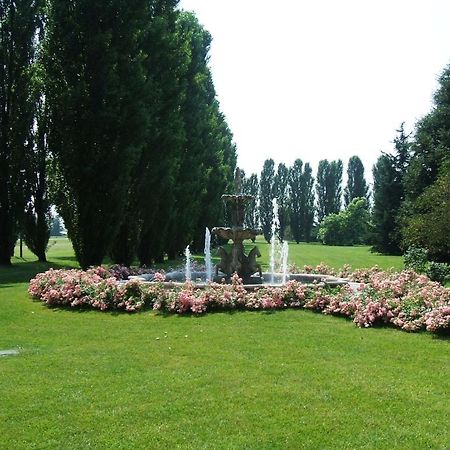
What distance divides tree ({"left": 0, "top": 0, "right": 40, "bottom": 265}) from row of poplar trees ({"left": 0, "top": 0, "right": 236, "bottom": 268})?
0.13 ft

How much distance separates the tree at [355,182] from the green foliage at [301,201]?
545 cm

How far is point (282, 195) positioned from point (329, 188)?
24.0 ft

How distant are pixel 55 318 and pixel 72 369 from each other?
12.3 feet

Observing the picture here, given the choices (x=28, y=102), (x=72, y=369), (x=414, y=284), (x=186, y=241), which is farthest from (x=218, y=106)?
(x=72, y=369)

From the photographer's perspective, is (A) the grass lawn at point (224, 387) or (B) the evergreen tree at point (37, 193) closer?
(A) the grass lawn at point (224, 387)

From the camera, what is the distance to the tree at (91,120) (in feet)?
54.3

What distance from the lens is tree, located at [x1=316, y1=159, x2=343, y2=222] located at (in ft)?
269

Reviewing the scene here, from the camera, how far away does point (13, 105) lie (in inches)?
850

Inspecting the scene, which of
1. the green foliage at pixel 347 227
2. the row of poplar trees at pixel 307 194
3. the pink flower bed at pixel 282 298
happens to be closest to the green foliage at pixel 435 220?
the pink flower bed at pixel 282 298

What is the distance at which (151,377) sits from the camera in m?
5.84

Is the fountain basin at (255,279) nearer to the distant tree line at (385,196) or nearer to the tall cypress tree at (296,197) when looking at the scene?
the distant tree line at (385,196)

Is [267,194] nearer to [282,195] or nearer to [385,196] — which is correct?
[282,195]

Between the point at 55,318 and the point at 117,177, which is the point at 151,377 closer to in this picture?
the point at 55,318

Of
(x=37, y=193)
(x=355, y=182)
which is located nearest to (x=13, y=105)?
(x=37, y=193)
